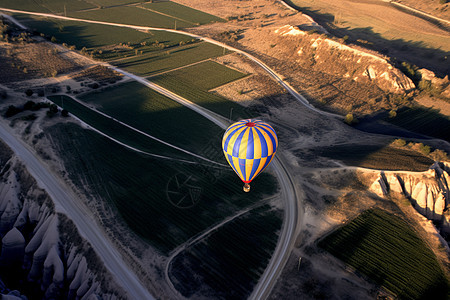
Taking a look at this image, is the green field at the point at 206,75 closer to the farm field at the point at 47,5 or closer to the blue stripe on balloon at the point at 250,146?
the blue stripe on balloon at the point at 250,146

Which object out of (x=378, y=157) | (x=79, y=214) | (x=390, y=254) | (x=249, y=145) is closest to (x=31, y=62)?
(x=79, y=214)

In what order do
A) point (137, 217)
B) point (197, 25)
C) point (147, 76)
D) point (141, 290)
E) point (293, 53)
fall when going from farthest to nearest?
1. point (197, 25)
2. point (293, 53)
3. point (147, 76)
4. point (137, 217)
5. point (141, 290)

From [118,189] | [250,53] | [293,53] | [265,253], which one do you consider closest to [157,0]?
[250,53]

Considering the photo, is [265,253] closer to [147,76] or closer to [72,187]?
[72,187]

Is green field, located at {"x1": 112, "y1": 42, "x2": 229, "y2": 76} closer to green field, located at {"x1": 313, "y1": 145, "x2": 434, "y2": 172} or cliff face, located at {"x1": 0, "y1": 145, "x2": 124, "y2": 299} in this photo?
cliff face, located at {"x1": 0, "y1": 145, "x2": 124, "y2": 299}

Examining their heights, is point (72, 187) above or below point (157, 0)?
below
